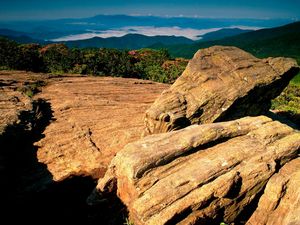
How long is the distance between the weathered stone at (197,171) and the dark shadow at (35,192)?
1.21 metres

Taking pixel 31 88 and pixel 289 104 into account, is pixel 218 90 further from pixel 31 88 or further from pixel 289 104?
pixel 289 104

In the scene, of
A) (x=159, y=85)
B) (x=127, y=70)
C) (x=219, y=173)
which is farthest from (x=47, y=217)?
(x=127, y=70)

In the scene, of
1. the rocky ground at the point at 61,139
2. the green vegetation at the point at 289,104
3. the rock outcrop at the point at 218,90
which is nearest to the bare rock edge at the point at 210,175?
the rocky ground at the point at 61,139

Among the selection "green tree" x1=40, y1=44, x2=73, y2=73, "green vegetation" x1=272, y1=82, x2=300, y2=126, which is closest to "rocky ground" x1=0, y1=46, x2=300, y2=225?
"green vegetation" x1=272, y1=82, x2=300, y2=126

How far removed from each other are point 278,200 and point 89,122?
54.8ft

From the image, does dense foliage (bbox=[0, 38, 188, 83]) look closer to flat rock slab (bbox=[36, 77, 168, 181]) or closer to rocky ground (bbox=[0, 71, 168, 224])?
rocky ground (bbox=[0, 71, 168, 224])

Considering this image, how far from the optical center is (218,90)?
25.5 meters

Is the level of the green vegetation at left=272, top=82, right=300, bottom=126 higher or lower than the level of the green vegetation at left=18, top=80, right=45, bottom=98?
lower

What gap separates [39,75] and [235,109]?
79.0 ft

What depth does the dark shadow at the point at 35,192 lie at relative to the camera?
57.0ft

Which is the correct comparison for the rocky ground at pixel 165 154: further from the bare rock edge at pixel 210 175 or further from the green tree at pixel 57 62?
the green tree at pixel 57 62

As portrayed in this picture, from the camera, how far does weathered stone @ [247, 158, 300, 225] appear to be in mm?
16828

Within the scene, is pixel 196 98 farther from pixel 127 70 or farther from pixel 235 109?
pixel 127 70

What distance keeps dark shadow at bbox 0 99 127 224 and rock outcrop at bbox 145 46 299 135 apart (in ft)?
26.2
